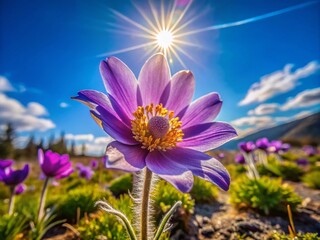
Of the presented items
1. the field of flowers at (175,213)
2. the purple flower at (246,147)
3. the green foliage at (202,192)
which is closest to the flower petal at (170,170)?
the field of flowers at (175,213)

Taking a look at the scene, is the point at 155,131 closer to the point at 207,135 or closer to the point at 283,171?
the point at 207,135

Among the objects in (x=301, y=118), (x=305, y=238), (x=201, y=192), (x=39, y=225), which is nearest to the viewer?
(x=305, y=238)

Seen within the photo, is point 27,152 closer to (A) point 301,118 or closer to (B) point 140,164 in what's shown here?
(B) point 140,164

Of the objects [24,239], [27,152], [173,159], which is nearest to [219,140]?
[173,159]

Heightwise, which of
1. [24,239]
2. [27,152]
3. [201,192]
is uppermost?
[27,152]

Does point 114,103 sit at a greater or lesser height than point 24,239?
greater

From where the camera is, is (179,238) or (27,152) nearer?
(179,238)

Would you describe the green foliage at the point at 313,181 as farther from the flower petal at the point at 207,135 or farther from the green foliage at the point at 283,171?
the flower petal at the point at 207,135

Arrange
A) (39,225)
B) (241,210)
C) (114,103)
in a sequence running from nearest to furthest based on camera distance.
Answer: (114,103) → (39,225) → (241,210)

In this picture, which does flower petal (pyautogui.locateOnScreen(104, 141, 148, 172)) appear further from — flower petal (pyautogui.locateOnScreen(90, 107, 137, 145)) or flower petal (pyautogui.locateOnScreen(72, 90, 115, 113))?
flower petal (pyautogui.locateOnScreen(72, 90, 115, 113))
